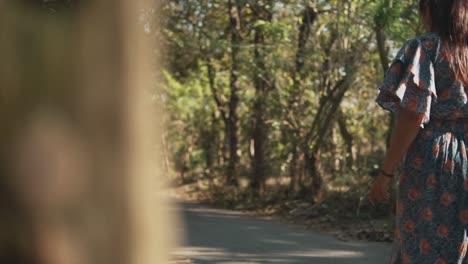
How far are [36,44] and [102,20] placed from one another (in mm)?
85

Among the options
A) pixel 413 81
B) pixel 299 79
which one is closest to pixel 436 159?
pixel 413 81

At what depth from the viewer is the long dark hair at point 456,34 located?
133 inches

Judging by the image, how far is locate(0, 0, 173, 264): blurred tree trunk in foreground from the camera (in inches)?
33.9

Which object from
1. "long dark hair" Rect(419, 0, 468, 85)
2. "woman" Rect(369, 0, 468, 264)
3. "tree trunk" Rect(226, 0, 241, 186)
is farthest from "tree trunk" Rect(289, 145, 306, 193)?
"long dark hair" Rect(419, 0, 468, 85)

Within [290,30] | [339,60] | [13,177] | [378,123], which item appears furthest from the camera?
[378,123]

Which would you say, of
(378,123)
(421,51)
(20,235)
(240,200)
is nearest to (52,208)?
(20,235)

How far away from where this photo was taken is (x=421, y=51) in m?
3.43

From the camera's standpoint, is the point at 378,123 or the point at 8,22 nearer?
the point at 8,22

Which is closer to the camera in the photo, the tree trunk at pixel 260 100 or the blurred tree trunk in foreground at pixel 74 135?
the blurred tree trunk in foreground at pixel 74 135

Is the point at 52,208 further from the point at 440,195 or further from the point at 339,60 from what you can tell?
the point at 339,60

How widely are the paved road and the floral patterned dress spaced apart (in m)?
3.22

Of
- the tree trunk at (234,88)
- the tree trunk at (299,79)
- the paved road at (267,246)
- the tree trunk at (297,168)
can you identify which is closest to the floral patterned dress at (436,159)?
the paved road at (267,246)

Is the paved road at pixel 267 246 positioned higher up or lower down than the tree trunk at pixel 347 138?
lower down

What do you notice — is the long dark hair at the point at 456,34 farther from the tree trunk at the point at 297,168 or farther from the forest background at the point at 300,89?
the tree trunk at the point at 297,168
